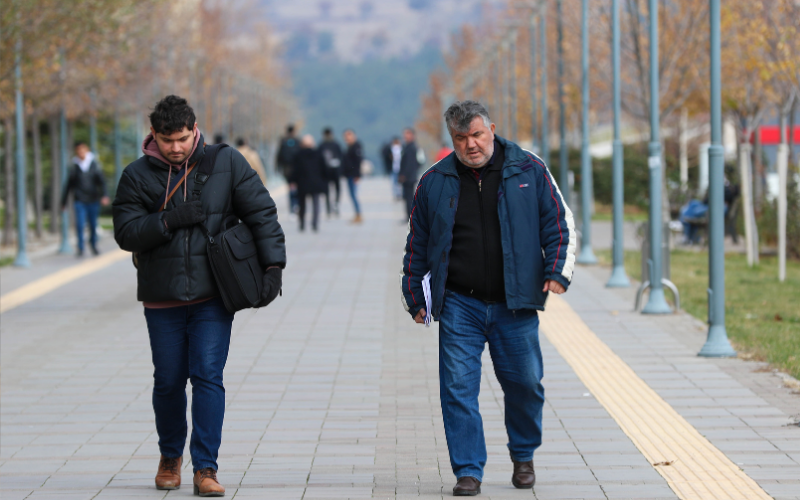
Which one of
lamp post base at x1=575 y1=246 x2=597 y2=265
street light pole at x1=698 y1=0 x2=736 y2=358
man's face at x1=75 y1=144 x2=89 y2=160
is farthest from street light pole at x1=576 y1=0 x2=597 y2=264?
street light pole at x1=698 y1=0 x2=736 y2=358

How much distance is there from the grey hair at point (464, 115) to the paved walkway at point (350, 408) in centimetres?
154

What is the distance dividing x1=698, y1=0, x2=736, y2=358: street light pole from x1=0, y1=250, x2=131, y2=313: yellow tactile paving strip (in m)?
6.91

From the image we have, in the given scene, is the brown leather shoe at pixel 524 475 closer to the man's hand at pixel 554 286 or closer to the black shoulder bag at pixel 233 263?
the man's hand at pixel 554 286

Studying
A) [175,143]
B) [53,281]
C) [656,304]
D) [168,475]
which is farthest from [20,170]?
[175,143]

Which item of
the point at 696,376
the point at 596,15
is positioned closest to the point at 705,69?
the point at 596,15

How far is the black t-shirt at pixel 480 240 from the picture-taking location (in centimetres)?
545

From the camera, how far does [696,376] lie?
8.55 metres

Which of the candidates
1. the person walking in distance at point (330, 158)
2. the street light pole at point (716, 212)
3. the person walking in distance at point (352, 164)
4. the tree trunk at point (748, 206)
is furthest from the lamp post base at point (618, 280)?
the person walking in distance at point (352, 164)

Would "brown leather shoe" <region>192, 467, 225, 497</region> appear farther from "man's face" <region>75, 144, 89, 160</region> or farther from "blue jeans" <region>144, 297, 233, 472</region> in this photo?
"man's face" <region>75, 144, 89, 160</region>

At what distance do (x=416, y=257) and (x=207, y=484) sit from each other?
1.30m

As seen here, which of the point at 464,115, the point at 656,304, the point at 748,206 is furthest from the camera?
the point at 748,206

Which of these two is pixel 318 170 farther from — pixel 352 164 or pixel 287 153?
pixel 287 153

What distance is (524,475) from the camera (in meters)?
5.58

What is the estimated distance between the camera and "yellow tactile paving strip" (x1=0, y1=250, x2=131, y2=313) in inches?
539
